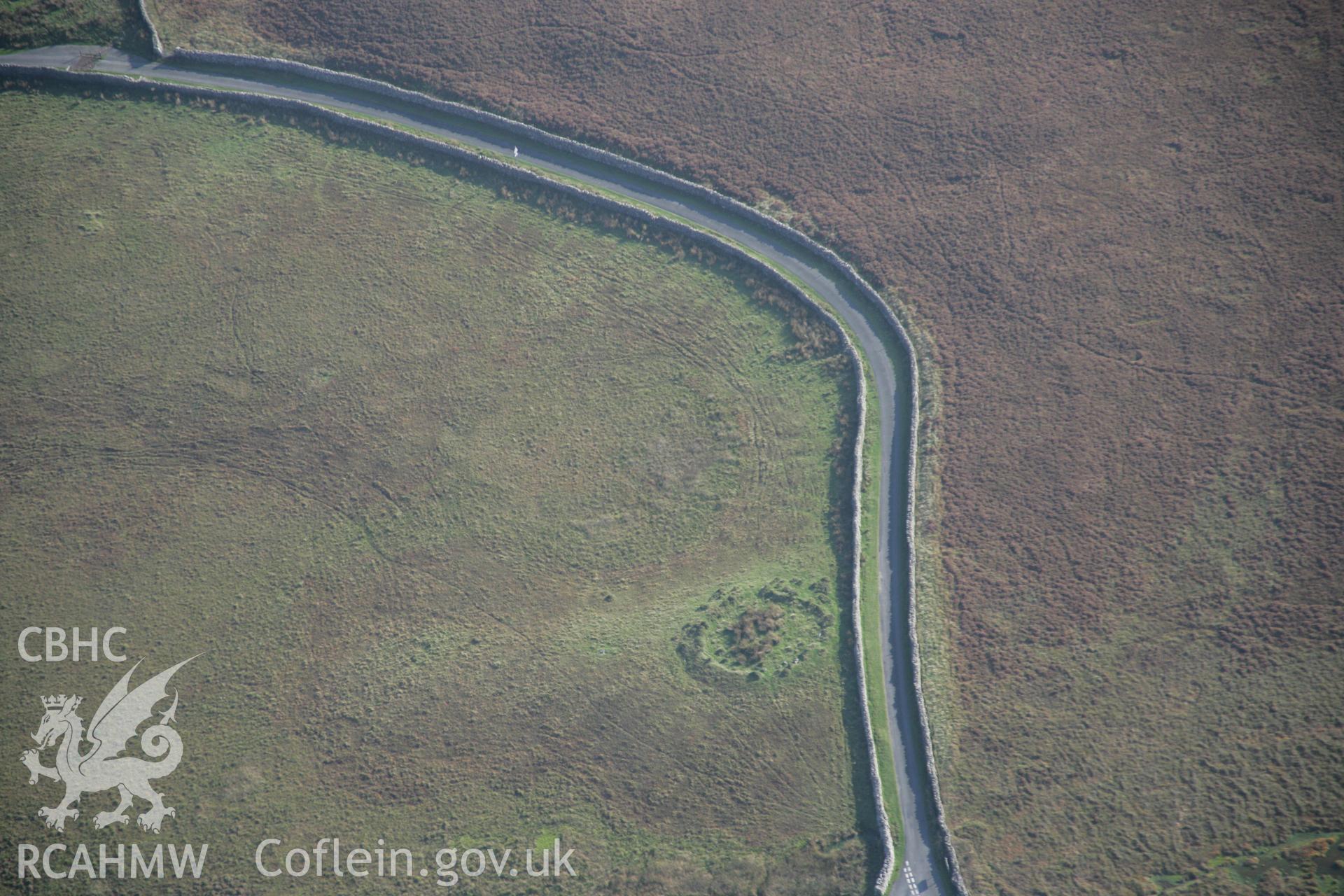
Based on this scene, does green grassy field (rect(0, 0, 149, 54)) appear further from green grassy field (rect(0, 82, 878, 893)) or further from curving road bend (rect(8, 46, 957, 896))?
green grassy field (rect(0, 82, 878, 893))

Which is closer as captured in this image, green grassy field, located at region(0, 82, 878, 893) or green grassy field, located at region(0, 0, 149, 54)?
green grassy field, located at region(0, 82, 878, 893)

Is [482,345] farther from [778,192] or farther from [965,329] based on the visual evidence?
[965,329]

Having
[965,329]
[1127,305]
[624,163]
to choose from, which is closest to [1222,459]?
[1127,305]

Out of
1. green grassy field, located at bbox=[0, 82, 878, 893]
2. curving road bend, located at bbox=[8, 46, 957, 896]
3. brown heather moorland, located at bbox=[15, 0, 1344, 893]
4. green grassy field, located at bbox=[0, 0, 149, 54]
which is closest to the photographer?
curving road bend, located at bbox=[8, 46, 957, 896]

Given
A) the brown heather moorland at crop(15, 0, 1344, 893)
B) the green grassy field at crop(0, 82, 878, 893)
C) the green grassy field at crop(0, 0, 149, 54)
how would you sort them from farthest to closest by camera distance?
the green grassy field at crop(0, 0, 149, 54) → the green grassy field at crop(0, 82, 878, 893) → the brown heather moorland at crop(15, 0, 1344, 893)

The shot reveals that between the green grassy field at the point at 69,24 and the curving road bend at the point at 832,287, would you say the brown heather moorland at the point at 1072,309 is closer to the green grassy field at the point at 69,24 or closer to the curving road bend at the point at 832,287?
the curving road bend at the point at 832,287

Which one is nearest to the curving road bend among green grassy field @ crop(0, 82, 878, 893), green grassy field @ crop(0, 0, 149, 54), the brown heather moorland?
green grassy field @ crop(0, 0, 149, 54)

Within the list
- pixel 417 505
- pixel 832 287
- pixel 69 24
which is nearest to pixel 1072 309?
pixel 832 287
